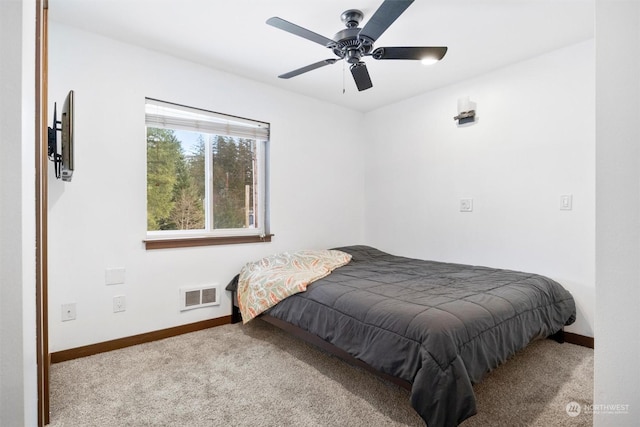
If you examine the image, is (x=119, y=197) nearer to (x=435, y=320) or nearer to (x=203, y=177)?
(x=203, y=177)

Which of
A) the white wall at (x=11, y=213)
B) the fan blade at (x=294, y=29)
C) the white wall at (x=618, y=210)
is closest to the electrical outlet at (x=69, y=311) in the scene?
the white wall at (x=11, y=213)

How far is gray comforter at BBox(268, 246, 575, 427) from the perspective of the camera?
137cm

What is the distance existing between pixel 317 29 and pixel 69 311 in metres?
2.64

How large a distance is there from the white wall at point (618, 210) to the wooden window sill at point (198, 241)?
105 inches

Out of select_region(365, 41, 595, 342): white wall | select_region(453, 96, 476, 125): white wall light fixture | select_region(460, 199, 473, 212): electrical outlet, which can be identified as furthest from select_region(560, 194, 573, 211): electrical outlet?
select_region(453, 96, 476, 125): white wall light fixture

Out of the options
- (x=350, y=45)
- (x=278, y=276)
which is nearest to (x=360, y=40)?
(x=350, y=45)

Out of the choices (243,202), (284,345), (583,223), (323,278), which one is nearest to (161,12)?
(243,202)

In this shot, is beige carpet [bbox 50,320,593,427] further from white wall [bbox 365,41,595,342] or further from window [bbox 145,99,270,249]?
window [bbox 145,99,270,249]

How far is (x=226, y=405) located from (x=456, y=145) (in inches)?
118

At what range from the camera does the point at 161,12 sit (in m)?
2.10

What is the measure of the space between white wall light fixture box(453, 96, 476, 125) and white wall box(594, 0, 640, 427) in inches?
94.3

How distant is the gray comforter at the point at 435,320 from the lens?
4.48 feet

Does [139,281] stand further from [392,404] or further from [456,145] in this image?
[456,145]

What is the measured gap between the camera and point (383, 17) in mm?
1647
